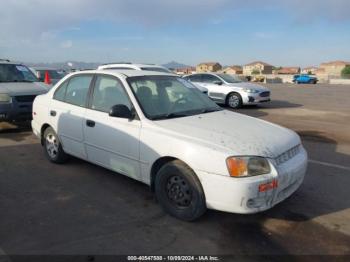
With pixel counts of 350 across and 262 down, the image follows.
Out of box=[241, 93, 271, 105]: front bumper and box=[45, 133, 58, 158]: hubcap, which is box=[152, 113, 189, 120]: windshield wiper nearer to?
box=[45, 133, 58, 158]: hubcap

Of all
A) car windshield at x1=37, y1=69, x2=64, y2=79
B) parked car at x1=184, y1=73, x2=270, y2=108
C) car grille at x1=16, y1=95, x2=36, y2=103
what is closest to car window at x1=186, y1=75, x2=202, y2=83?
parked car at x1=184, y1=73, x2=270, y2=108

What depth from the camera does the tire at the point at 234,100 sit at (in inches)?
566

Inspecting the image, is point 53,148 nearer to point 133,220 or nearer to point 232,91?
point 133,220

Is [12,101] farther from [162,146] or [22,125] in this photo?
[162,146]

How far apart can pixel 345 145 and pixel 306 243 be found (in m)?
4.74

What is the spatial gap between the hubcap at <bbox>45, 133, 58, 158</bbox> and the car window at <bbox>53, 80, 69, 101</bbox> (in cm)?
63

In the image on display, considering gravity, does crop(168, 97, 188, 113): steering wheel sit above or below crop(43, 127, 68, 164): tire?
above

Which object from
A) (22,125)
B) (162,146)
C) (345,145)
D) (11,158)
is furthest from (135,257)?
(22,125)

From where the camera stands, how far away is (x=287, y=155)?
3.92 m

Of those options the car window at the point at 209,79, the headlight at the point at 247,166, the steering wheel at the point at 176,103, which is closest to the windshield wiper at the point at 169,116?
the steering wheel at the point at 176,103

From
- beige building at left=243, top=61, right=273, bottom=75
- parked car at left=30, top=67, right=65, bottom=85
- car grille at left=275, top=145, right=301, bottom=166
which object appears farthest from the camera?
beige building at left=243, top=61, right=273, bottom=75

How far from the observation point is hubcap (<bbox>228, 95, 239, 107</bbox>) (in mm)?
14420

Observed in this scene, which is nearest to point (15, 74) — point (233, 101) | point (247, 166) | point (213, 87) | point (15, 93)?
point (15, 93)

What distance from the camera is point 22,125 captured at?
31.4ft
